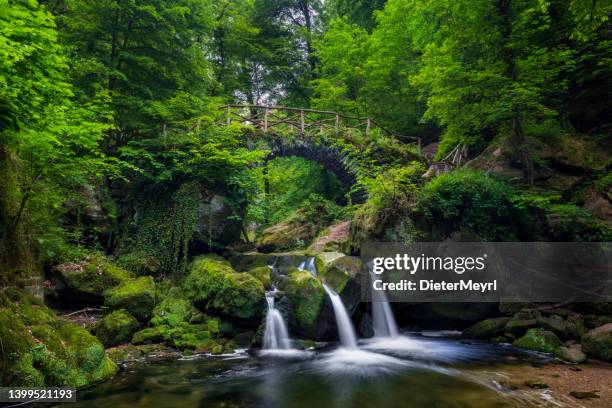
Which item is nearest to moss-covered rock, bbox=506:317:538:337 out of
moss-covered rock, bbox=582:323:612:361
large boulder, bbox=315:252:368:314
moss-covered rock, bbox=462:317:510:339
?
moss-covered rock, bbox=462:317:510:339

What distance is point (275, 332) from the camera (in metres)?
9.36

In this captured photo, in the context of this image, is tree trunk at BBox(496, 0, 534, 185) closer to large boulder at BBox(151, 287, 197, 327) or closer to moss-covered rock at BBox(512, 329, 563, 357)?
moss-covered rock at BBox(512, 329, 563, 357)

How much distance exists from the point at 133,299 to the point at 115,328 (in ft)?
3.18

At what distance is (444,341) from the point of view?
989 centimetres

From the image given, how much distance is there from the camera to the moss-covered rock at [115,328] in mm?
7980

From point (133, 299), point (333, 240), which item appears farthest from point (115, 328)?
point (333, 240)

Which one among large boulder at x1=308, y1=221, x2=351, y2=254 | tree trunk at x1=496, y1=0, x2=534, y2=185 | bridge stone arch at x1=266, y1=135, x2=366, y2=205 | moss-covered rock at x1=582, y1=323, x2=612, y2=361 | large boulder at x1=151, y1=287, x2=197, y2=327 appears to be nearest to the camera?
moss-covered rock at x1=582, y1=323, x2=612, y2=361

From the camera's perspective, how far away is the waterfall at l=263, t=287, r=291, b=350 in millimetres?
9148

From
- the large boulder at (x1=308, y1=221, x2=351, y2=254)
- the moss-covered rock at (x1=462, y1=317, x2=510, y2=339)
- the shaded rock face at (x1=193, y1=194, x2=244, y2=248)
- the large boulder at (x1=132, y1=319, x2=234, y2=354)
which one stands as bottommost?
the moss-covered rock at (x1=462, y1=317, x2=510, y2=339)

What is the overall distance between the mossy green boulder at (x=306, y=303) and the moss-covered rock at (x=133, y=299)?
149 inches

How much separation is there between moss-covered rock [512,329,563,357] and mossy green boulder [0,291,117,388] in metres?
9.51

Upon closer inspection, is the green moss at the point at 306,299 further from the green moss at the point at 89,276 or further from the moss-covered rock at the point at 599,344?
the moss-covered rock at the point at 599,344

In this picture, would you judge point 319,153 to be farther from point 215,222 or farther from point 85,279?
point 85,279

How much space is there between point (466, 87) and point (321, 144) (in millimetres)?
7290
